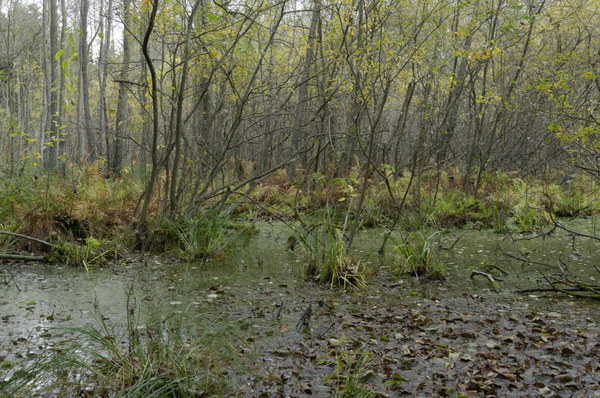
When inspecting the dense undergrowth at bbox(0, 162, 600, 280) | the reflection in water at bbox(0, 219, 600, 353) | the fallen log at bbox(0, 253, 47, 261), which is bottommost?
the reflection in water at bbox(0, 219, 600, 353)

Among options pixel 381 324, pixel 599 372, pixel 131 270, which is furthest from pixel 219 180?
pixel 599 372

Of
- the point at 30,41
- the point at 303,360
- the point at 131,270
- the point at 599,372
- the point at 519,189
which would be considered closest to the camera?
the point at 599,372

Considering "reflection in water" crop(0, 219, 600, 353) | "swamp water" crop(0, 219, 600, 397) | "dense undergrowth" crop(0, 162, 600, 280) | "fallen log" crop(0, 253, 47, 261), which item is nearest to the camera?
"swamp water" crop(0, 219, 600, 397)

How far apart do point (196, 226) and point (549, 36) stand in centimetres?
938

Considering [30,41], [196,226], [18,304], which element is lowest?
[18,304]

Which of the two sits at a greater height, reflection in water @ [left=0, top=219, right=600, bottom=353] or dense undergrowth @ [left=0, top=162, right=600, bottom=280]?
dense undergrowth @ [left=0, top=162, right=600, bottom=280]

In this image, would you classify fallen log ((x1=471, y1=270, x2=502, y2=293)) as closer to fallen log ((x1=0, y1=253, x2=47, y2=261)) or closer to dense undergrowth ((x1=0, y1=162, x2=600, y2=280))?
dense undergrowth ((x1=0, y1=162, x2=600, y2=280))

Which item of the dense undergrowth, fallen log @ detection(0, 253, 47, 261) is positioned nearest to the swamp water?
fallen log @ detection(0, 253, 47, 261)

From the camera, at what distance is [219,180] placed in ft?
38.3

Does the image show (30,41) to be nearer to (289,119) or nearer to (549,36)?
(289,119)

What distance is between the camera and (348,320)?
4168mm

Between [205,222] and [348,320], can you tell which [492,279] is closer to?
[348,320]

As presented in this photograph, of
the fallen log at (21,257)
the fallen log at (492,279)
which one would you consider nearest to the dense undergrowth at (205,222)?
the fallen log at (21,257)

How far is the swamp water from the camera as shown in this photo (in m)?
3.05
